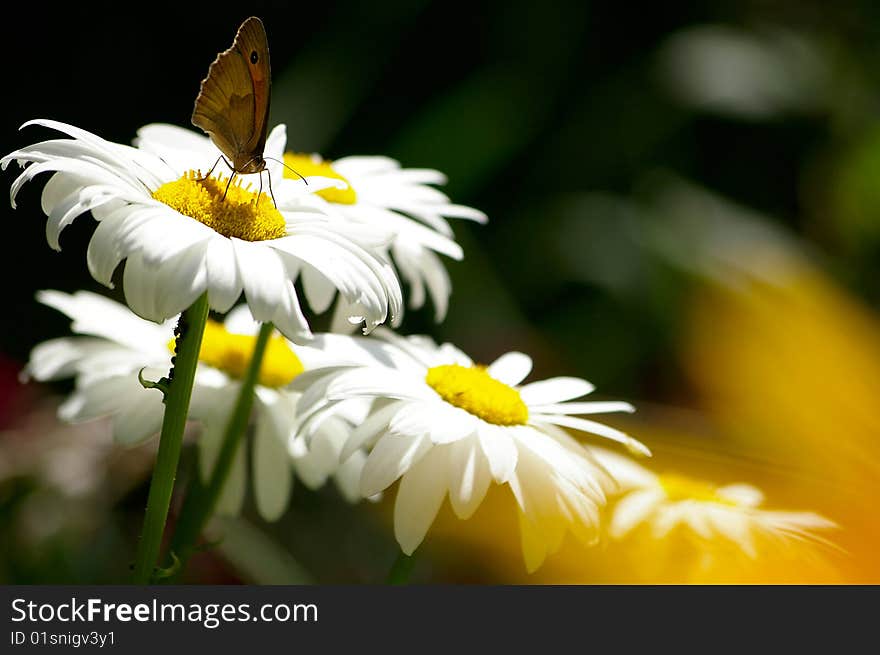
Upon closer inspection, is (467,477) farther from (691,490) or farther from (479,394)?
(691,490)

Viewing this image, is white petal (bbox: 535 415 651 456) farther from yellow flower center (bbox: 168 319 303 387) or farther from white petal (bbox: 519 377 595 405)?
yellow flower center (bbox: 168 319 303 387)

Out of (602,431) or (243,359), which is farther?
(243,359)

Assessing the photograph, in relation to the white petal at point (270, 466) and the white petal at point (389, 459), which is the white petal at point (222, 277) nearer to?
the white petal at point (389, 459)

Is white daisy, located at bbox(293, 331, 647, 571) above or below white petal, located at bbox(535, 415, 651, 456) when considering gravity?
below

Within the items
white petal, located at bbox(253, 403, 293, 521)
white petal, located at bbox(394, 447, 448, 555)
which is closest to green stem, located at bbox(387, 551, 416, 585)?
white petal, located at bbox(394, 447, 448, 555)

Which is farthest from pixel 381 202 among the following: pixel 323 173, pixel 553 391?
pixel 553 391

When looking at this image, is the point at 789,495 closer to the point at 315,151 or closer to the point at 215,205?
the point at 215,205

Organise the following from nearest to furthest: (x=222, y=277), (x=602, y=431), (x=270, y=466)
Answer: (x=222, y=277)
(x=602, y=431)
(x=270, y=466)
